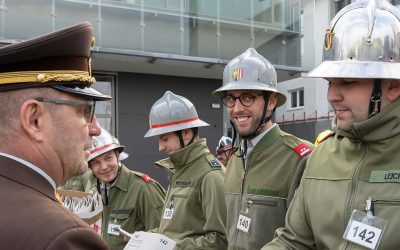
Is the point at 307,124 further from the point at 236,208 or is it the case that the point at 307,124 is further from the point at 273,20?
the point at 236,208

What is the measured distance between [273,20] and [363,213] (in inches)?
458

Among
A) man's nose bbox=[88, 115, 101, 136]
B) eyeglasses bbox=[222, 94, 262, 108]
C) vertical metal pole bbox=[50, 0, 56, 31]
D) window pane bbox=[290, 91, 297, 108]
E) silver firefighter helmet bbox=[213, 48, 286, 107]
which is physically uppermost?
vertical metal pole bbox=[50, 0, 56, 31]

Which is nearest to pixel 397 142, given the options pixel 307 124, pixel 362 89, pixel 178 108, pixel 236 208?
pixel 362 89

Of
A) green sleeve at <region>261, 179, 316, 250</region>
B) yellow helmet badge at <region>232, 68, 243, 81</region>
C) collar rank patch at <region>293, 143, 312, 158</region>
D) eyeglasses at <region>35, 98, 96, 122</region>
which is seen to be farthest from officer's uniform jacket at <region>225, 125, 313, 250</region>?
eyeglasses at <region>35, 98, 96, 122</region>

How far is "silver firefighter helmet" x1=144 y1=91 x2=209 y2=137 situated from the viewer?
4198mm

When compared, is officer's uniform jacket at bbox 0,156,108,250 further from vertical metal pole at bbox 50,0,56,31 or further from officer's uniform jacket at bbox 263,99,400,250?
vertical metal pole at bbox 50,0,56,31

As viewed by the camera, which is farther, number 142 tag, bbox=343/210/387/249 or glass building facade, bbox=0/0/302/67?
glass building facade, bbox=0/0/302/67

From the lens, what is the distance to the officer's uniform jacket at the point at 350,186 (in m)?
2.04

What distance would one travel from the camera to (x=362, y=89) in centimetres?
221

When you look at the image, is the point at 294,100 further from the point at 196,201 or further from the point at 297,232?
the point at 297,232

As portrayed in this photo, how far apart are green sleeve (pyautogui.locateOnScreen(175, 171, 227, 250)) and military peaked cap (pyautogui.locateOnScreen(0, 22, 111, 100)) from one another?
6.37 feet

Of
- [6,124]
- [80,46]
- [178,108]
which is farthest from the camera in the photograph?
[178,108]

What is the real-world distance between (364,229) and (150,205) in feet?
9.00

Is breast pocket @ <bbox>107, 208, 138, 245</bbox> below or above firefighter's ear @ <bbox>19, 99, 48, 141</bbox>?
below
